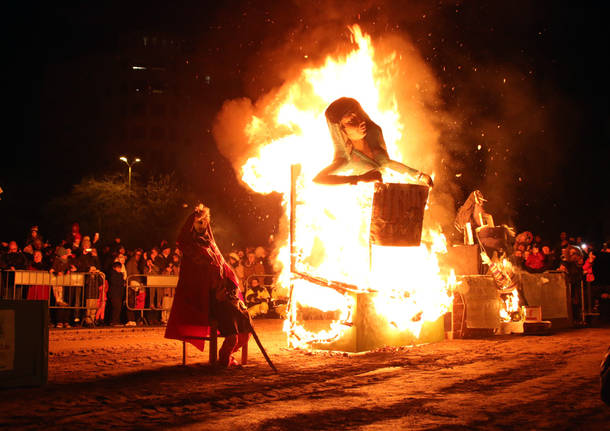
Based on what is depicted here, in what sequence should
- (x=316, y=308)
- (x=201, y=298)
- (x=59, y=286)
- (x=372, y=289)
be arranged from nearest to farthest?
1. (x=201, y=298)
2. (x=372, y=289)
3. (x=316, y=308)
4. (x=59, y=286)

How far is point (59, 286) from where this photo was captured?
15.5 m

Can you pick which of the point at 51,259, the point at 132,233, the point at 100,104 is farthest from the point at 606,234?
the point at 100,104

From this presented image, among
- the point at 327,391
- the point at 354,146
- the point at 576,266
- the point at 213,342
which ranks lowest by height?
the point at 327,391

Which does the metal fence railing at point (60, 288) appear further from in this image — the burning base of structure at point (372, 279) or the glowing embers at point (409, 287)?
the glowing embers at point (409, 287)

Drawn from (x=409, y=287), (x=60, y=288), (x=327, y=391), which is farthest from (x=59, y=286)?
(x=327, y=391)

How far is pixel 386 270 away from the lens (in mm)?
11336

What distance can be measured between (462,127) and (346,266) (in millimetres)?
14872

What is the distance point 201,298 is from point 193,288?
6.8 inches

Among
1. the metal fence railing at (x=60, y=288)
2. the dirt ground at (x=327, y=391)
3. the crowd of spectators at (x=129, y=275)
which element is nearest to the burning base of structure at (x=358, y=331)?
the dirt ground at (x=327, y=391)

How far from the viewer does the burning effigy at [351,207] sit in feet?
34.9

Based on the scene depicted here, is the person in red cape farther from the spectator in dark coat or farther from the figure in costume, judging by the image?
the spectator in dark coat

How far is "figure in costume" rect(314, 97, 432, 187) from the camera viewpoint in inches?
429

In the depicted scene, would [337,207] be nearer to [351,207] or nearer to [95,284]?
[351,207]

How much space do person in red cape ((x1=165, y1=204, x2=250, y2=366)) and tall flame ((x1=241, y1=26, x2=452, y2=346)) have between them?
202 centimetres
